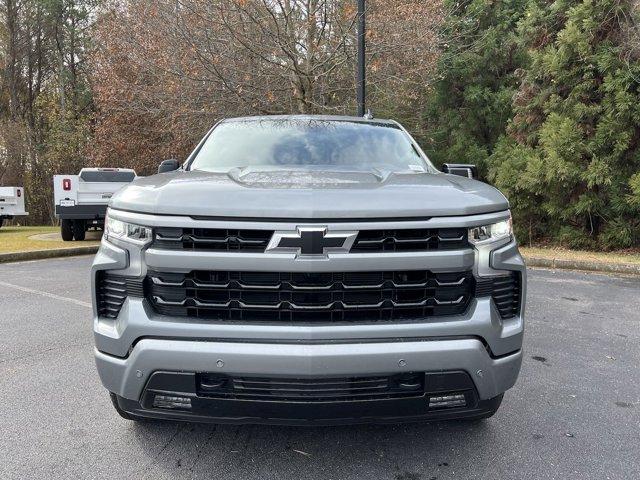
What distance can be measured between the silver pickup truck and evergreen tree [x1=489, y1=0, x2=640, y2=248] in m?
9.63

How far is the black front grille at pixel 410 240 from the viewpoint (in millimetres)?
2217

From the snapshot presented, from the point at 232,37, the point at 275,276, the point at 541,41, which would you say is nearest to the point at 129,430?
the point at 275,276

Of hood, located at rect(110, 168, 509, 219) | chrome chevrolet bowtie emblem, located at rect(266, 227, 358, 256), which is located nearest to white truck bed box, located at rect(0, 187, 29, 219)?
hood, located at rect(110, 168, 509, 219)

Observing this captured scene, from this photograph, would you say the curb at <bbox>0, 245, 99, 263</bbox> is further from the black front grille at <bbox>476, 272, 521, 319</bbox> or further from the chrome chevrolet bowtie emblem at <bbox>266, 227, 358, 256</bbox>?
the black front grille at <bbox>476, 272, 521, 319</bbox>

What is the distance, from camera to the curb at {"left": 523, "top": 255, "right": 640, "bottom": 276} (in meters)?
8.93

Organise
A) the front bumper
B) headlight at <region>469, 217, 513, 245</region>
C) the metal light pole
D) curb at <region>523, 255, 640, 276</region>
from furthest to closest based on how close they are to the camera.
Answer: the metal light pole, curb at <region>523, 255, 640, 276</region>, headlight at <region>469, 217, 513, 245</region>, the front bumper

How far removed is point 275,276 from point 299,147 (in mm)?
1626

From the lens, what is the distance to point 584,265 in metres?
9.41

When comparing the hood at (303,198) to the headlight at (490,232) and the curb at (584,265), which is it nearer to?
the headlight at (490,232)

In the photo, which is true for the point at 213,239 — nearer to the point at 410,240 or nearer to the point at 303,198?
the point at 303,198

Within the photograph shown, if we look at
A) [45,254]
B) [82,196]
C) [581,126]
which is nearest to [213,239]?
[45,254]

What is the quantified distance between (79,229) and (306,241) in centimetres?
1192

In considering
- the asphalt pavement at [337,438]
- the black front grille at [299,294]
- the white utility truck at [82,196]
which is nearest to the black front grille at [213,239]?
the black front grille at [299,294]

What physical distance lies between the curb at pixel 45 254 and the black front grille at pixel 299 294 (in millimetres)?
9058
